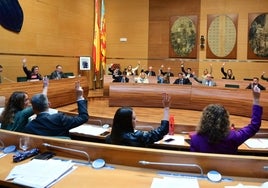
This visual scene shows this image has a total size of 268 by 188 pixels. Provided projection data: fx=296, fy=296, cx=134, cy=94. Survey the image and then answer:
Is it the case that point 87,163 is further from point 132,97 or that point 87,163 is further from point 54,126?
point 132,97

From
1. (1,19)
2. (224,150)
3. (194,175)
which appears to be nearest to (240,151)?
(224,150)

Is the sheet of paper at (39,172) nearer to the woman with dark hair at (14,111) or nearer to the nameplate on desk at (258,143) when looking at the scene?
the woman with dark hair at (14,111)

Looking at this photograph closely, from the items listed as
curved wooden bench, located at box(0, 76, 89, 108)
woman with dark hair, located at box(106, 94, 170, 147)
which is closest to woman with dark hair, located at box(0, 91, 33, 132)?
woman with dark hair, located at box(106, 94, 170, 147)

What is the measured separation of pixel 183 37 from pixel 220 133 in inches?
418

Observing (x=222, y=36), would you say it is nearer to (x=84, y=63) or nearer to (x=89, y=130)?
(x=84, y=63)

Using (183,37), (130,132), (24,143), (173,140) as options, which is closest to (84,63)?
(183,37)

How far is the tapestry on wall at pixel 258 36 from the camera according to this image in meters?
11.2

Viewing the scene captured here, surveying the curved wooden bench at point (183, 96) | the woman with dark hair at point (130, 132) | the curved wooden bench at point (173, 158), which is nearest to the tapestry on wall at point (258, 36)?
the curved wooden bench at point (183, 96)

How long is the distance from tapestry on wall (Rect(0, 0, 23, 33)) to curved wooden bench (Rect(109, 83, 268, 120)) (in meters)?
3.49

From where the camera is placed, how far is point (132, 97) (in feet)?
25.2

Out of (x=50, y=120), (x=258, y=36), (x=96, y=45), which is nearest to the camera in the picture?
(x=50, y=120)

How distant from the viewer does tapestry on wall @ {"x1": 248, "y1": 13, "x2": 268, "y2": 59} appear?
11180 mm

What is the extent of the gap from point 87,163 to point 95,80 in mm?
10441

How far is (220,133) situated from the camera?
7.36 ft
